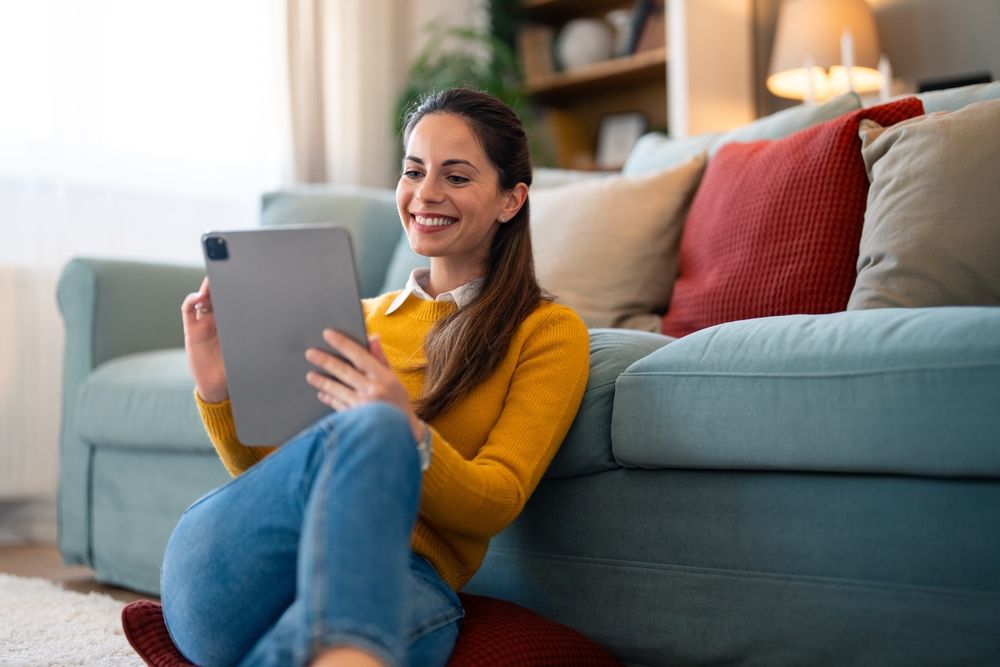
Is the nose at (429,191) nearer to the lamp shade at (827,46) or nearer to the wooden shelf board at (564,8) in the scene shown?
A: the lamp shade at (827,46)

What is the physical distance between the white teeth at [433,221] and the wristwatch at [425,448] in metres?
0.35

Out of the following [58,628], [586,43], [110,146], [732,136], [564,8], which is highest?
[564,8]

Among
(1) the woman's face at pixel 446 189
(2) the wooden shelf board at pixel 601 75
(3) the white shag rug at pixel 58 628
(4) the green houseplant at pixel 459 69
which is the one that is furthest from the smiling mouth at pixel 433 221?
(2) the wooden shelf board at pixel 601 75

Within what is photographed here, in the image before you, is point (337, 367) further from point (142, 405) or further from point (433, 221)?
point (142, 405)

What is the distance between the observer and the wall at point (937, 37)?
2920mm

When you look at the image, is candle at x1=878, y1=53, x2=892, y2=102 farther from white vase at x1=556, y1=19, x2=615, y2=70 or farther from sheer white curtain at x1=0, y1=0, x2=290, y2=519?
sheer white curtain at x1=0, y1=0, x2=290, y2=519

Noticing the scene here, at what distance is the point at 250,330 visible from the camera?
1.03 m

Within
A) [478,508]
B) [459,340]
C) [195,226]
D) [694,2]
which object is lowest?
[478,508]

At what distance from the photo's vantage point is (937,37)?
3.02 m

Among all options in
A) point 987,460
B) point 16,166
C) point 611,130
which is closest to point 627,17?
point 611,130

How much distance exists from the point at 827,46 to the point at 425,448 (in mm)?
2258

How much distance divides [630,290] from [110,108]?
1769mm

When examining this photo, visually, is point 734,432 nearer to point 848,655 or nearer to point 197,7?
point 848,655

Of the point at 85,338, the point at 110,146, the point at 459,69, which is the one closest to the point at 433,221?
the point at 85,338
